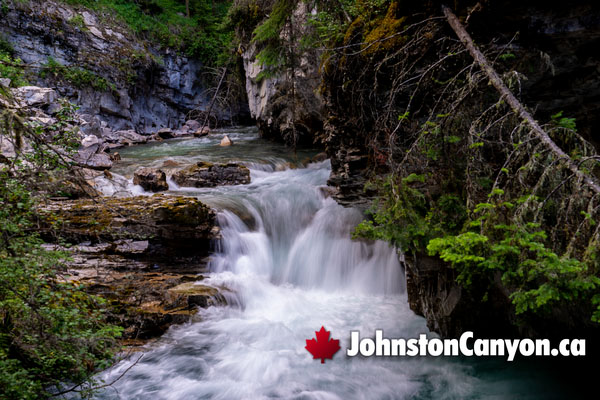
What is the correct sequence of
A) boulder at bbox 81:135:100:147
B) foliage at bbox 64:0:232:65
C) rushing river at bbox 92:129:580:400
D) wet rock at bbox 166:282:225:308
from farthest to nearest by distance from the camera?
foliage at bbox 64:0:232:65 → boulder at bbox 81:135:100:147 → wet rock at bbox 166:282:225:308 → rushing river at bbox 92:129:580:400

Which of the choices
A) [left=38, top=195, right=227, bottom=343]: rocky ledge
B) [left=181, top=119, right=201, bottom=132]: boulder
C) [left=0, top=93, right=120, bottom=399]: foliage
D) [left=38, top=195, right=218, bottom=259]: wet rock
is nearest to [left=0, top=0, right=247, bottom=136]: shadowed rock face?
[left=181, top=119, right=201, bottom=132]: boulder

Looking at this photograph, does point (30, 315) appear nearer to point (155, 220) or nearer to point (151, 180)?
point (155, 220)

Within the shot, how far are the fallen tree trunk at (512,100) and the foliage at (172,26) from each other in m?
25.0

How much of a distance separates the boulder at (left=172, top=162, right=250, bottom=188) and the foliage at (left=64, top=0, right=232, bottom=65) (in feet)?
57.8

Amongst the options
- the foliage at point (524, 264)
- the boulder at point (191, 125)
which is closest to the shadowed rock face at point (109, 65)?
the boulder at point (191, 125)

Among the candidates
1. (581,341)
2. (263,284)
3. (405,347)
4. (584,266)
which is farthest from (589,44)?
(263,284)

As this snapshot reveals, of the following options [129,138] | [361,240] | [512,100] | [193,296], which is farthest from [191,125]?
[512,100]

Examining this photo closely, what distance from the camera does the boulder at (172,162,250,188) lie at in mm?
11016

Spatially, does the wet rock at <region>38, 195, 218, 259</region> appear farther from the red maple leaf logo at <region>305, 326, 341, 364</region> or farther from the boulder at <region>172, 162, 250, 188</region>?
the boulder at <region>172, 162, 250, 188</region>

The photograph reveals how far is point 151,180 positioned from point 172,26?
75.0 ft

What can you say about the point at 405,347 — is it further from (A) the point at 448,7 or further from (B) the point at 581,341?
(A) the point at 448,7

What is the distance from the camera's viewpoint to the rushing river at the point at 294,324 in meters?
4.32

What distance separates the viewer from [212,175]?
11281 millimetres

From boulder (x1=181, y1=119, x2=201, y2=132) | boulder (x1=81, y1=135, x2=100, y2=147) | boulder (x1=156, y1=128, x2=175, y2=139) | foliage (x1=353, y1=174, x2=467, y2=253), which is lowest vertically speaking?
foliage (x1=353, y1=174, x2=467, y2=253)
